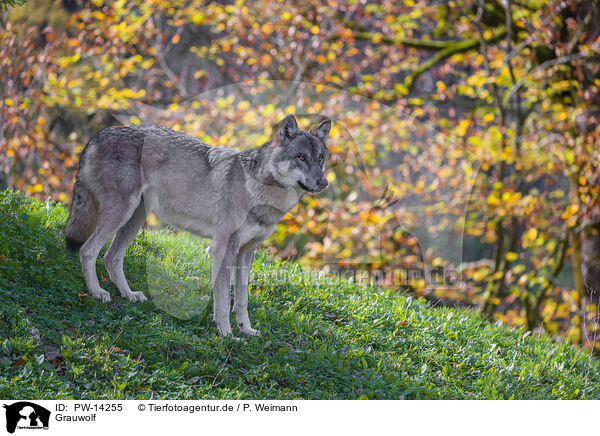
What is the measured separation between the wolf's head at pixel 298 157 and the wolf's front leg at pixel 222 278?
30.4 inches

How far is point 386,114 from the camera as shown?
11078 millimetres

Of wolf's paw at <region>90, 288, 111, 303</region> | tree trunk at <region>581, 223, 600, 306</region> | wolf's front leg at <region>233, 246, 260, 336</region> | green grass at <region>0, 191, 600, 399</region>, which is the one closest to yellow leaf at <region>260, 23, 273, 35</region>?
green grass at <region>0, 191, 600, 399</region>

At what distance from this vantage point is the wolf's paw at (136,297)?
18.3ft

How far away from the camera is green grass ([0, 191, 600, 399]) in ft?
15.0

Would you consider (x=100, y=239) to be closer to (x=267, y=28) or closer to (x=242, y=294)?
(x=242, y=294)

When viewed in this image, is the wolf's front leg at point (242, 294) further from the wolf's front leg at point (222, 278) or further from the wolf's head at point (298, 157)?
the wolf's head at point (298, 157)

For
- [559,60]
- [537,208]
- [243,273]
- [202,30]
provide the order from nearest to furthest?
[243,273] → [559,60] → [537,208] → [202,30]

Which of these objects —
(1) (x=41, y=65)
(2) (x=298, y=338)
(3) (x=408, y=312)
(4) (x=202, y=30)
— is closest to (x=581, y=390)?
(3) (x=408, y=312)

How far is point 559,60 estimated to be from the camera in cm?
999

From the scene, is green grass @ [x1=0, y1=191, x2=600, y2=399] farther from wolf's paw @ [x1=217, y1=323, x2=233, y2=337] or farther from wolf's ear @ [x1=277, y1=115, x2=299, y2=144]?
wolf's ear @ [x1=277, y1=115, x2=299, y2=144]

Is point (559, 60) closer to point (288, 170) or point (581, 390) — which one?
point (581, 390)

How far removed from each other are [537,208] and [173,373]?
30.1ft
